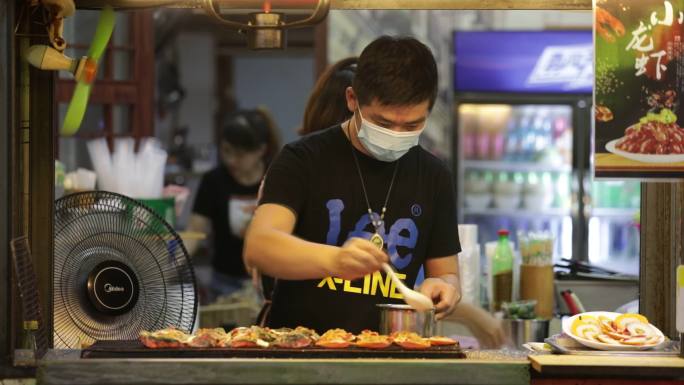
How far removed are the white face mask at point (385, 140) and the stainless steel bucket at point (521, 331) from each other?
5.50 feet

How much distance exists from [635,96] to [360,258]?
0.82 m

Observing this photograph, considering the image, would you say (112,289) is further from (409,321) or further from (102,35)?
(409,321)

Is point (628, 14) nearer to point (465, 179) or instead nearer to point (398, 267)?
point (398, 267)

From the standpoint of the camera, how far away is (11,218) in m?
2.69

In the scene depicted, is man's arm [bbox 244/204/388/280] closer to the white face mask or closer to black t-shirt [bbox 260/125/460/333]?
black t-shirt [bbox 260/125/460/333]

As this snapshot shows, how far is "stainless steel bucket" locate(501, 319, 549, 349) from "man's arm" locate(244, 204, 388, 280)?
1.74 meters

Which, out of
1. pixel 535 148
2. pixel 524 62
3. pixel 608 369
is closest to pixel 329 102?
pixel 608 369

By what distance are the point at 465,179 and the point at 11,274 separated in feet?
19.8

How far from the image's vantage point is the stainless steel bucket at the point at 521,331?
14.4ft

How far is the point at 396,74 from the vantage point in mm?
A: 2844

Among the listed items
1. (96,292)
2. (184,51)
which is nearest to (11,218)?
(96,292)

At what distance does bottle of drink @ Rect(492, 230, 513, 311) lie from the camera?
473cm

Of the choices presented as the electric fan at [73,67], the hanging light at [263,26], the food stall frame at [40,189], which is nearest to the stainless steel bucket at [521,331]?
the food stall frame at [40,189]

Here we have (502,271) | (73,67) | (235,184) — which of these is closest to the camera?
(73,67)
